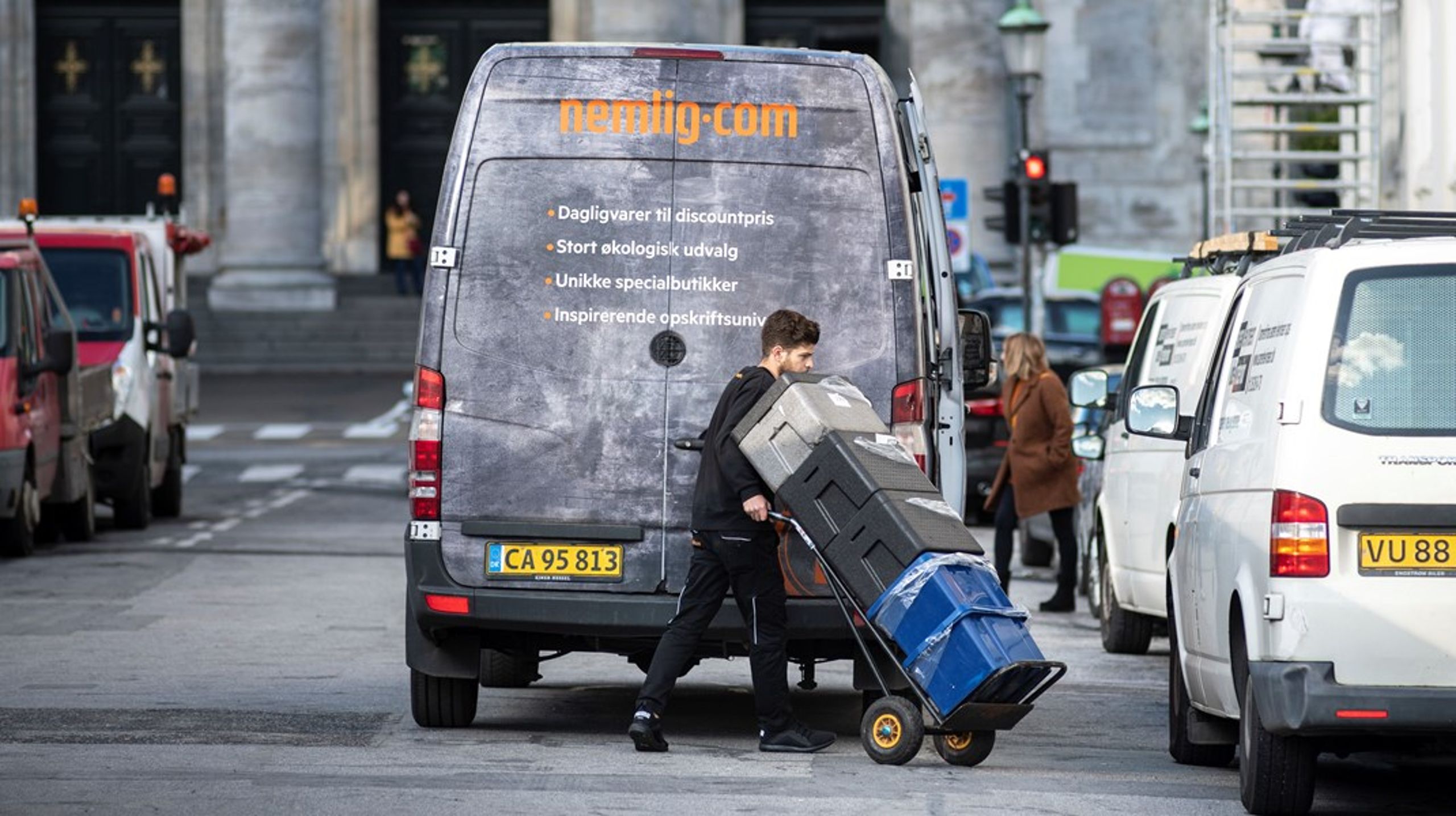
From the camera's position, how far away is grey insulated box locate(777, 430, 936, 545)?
1038 cm

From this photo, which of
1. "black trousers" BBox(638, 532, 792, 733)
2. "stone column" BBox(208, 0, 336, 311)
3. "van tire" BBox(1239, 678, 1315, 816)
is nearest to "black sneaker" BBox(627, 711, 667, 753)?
"black trousers" BBox(638, 532, 792, 733)

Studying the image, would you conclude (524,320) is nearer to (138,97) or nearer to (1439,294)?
(1439,294)

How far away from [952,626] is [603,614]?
1.40 m

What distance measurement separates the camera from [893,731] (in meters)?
10.5

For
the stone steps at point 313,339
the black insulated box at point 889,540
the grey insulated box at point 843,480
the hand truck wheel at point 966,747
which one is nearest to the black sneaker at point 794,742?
the hand truck wheel at point 966,747

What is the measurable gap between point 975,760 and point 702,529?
4.04 ft

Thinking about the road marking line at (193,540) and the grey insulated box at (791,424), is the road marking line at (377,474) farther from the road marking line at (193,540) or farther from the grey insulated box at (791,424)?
the grey insulated box at (791,424)

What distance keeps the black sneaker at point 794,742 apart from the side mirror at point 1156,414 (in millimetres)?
1568

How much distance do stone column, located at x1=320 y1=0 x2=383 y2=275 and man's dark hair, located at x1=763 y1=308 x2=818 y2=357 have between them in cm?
3971

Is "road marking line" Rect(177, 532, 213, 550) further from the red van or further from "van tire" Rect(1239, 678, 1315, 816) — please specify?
"van tire" Rect(1239, 678, 1315, 816)

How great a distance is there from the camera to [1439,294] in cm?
877

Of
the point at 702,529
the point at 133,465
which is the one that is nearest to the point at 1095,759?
the point at 702,529

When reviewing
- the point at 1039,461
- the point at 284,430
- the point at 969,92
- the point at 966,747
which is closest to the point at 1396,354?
the point at 966,747

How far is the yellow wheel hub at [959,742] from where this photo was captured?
1041cm
